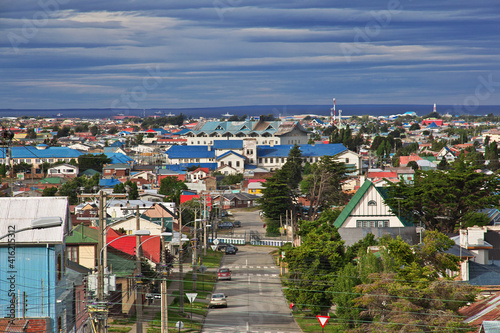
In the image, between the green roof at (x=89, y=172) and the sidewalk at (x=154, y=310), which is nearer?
the sidewalk at (x=154, y=310)

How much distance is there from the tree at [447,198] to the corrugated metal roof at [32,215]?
30.6 meters

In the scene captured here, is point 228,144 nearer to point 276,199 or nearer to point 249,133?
point 249,133

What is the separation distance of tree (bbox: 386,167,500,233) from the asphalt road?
10.8 meters

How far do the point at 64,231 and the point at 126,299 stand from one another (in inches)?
467

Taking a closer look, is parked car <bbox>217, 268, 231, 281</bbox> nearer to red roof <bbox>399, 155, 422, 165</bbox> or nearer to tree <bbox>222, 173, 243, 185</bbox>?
tree <bbox>222, 173, 243, 185</bbox>

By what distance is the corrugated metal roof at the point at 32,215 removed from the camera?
22.2m

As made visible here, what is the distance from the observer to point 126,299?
3384 centimetres

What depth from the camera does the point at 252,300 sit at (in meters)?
38.7

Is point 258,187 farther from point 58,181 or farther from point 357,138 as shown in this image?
point 357,138

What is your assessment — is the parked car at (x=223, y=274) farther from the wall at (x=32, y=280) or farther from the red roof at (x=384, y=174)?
the red roof at (x=384, y=174)

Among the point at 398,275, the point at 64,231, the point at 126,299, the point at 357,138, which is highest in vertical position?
the point at 357,138

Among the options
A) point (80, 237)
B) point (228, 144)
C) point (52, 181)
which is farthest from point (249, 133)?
point (80, 237)

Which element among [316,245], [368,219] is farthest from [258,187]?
[316,245]

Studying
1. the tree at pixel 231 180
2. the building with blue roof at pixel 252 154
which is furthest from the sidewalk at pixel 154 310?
the building with blue roof at pixel 252 154
